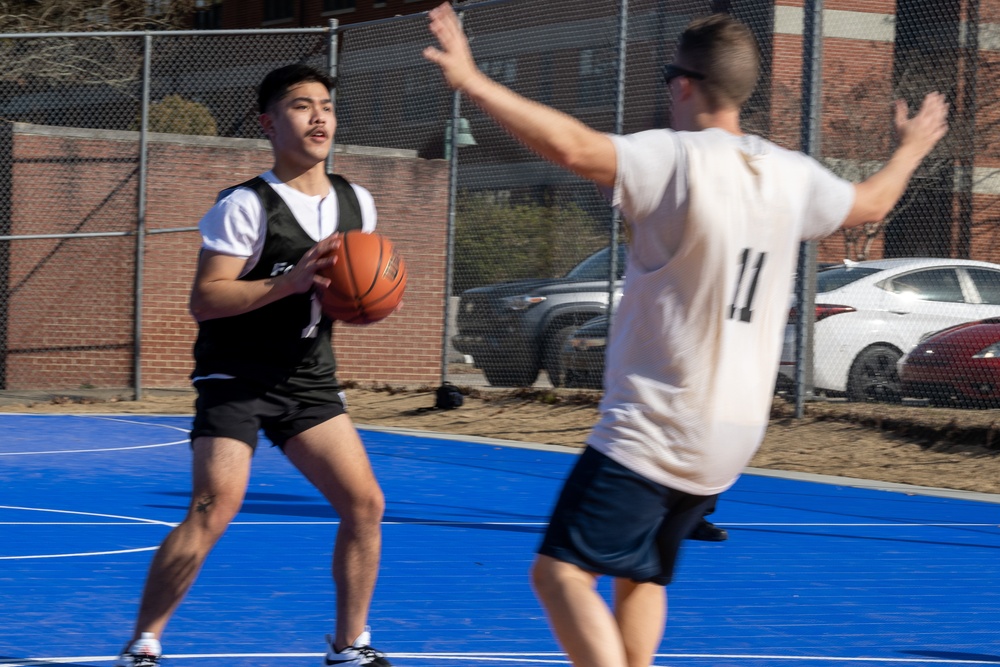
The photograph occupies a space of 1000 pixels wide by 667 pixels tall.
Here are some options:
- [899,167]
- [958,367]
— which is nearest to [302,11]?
[958,367]

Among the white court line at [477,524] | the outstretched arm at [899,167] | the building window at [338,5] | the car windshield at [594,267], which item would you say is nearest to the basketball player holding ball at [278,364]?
the outstretched arm at [899,167]

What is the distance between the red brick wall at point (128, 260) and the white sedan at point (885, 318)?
18.6 feet

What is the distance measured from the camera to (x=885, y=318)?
43.7ft

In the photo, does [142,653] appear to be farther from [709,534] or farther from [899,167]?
[709,534]

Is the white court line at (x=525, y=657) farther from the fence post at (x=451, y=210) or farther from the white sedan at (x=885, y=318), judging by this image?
the fence post at (x=451, y=210)

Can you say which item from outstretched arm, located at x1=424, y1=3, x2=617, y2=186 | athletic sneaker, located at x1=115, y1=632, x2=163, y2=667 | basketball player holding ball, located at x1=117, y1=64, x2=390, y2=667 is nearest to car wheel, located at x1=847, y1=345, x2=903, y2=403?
basketball player holding ball, located at x1=117, y1=64, x2=390, y2=667

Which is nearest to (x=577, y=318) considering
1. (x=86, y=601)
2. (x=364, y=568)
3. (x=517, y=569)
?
(x=517, y=569)

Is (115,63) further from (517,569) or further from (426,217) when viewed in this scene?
(517,569)

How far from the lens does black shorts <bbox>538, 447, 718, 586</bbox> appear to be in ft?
11.1

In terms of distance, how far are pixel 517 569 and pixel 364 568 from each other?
7.79 feet

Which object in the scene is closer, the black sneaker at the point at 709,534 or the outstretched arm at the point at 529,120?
the outstretched arm at the point at 529,120

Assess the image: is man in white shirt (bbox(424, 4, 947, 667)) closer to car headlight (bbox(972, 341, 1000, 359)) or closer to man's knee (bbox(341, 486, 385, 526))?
man's knee (bbox(341, 486, 385, 526))

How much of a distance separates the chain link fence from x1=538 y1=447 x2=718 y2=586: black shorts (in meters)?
9.48

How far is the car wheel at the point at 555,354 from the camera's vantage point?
596 inches
